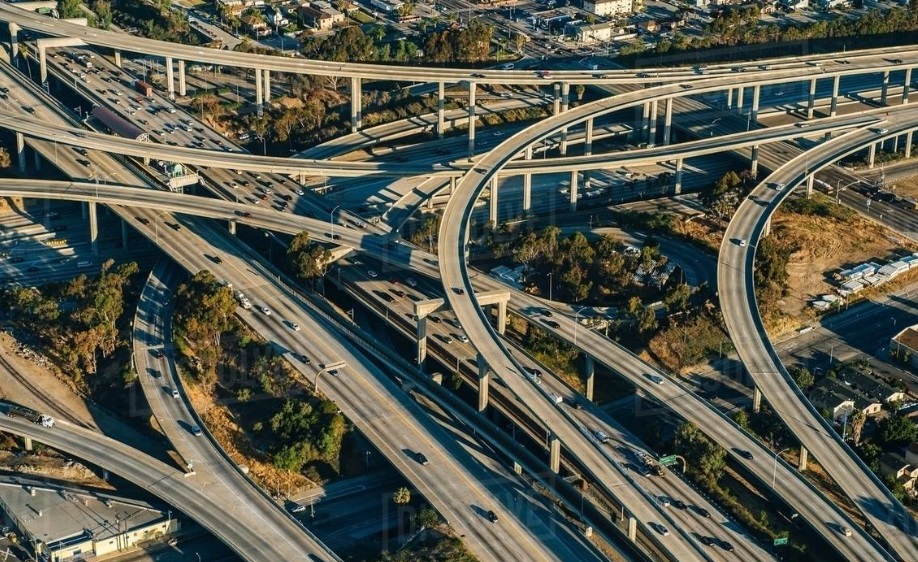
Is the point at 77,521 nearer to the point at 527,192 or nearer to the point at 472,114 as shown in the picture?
the point at 527,192

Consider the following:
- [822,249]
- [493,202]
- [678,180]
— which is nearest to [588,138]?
[678,180]

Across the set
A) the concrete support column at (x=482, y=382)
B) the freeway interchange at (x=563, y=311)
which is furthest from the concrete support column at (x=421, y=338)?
the concrete support column at (x=482, y=382)

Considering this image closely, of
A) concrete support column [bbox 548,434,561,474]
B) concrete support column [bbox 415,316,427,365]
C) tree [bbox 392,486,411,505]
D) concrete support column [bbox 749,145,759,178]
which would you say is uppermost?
concrete support column [bbox 749,145,759,178]

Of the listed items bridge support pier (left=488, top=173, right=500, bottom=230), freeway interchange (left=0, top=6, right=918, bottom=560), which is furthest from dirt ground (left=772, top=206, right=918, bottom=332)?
bridge support pier (left=488, top=173, right=500, bottom=230)

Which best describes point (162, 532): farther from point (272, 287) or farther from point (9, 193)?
point (9, 193)

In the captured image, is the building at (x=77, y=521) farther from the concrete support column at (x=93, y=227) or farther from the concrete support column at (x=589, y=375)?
the concrete support column at (x=93, y=227)

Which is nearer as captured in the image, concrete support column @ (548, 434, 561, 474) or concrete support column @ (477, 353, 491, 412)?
concrete support column @ (548, 434, 561, 474)

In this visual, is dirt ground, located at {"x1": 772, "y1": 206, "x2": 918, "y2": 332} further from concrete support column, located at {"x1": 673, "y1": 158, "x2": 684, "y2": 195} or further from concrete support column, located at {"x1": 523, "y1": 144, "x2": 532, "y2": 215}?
concrete support column, located at {"x1": 523, "y1": 144, "x2": 532, "y2": 215}

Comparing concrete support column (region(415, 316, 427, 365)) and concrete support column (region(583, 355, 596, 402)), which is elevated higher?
concrete support column (region(415, 316, 427, 365))

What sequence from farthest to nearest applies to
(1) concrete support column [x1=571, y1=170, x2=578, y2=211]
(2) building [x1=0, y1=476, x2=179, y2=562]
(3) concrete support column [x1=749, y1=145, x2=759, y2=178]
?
(3) concrete support column [x1=749, y1=145, x2=759, y2=178] → (1) concrete support column [x1=571, y1=170, x2=578, y2=211] → (2) building [x1=0, y1=476, x2=179, y2=562]
